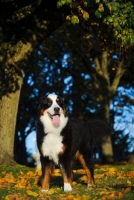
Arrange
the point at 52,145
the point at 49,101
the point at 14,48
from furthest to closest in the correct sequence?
the point at 14,48 < the point at 52,145 < the point at 49,101

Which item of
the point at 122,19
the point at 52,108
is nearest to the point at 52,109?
the point at 52,108

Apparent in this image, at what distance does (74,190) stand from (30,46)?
7.93 metres

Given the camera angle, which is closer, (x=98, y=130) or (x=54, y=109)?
(x=54, y=109)

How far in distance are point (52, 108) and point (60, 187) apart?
2.13 metres

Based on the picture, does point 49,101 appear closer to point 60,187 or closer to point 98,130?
point 60,187

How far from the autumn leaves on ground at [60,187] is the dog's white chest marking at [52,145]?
2.35 feet

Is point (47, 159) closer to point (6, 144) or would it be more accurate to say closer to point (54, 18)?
point (6, 144)

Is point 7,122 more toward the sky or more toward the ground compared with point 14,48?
more toward the ground

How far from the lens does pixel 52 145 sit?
9703mm

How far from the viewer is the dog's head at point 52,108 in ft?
31.1

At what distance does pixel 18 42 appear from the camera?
16562 millimetres

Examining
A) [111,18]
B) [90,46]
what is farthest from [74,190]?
[90,46]

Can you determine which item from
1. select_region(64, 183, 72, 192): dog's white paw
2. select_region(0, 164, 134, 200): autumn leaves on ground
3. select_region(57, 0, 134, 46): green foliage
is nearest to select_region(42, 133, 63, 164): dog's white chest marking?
select_region(64, 183, 72, 192): dog's white paw

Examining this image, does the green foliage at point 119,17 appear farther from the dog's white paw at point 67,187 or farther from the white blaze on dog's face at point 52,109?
the dog's white paw at point 67,187
